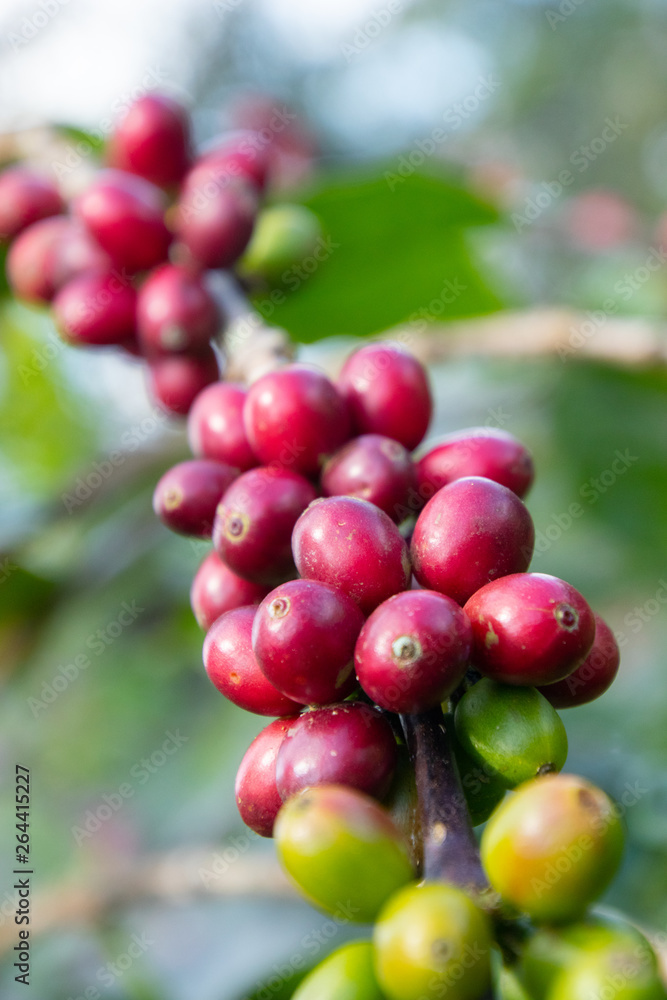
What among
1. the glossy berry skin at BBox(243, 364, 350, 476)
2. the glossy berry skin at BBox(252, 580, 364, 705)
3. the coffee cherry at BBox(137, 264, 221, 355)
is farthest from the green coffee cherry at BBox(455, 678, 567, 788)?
the coffee cherry at BBox(137, 264, 221, 355)

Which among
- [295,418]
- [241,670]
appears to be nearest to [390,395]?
[295,418]

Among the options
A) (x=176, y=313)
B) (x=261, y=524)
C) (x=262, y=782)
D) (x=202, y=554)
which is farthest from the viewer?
(x=202, y=554)

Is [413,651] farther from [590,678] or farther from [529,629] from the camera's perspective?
[590,678]

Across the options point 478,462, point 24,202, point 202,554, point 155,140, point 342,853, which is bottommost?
point 202,554

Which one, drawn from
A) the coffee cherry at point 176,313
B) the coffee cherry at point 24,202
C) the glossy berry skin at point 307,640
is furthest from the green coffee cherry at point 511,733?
the coffee cherry at point 24,202

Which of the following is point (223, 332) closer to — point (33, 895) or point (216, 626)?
point (216, 626)

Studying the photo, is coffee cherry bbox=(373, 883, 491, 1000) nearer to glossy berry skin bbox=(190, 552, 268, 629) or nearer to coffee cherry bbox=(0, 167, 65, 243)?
glossy berry skin bbox=(190, 552, 268, 629)

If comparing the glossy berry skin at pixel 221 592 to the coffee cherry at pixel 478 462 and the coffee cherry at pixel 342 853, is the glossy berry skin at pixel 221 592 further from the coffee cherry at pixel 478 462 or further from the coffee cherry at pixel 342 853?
the coffee cherry at pixel 342 853
